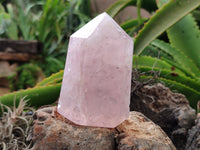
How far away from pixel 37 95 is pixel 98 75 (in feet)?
1.43

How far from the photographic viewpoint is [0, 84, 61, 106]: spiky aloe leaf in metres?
0.85

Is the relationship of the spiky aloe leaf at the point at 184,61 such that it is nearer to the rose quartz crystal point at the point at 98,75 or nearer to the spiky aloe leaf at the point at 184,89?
the spiky aloe leaf at the point at 184,89

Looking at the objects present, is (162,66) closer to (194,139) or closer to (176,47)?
(176,47)

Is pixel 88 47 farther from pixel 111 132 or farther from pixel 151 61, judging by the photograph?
pixel 151 61

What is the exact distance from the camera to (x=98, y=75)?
0.50 meters

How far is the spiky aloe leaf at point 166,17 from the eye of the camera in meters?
0.91

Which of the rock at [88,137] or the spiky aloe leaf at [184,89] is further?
the spiky aloe leaf at [184,89]

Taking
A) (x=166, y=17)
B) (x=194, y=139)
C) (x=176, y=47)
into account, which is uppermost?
(x=166, y=17)

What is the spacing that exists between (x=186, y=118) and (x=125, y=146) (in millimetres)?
287

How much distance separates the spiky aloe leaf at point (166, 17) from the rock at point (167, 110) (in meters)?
0.25

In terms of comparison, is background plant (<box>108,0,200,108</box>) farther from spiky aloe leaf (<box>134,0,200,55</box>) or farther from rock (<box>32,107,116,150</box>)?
rock (<box>32,107,116,150</box>)

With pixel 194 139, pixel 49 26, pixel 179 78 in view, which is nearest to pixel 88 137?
pixel 194 139

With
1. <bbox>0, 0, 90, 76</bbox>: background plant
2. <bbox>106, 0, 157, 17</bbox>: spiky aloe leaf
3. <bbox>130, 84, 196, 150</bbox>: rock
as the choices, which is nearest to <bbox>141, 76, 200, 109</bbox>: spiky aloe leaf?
<bbox>130, 84, 196, 150</bbox>: rock

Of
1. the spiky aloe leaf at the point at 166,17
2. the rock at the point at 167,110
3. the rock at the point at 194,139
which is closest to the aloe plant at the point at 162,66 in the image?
the spiky aloe leaf at the point at 166,17
